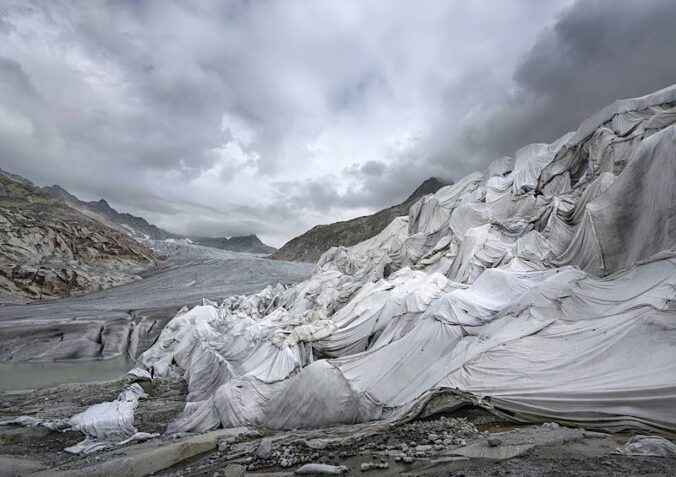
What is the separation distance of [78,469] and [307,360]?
6.83 meters

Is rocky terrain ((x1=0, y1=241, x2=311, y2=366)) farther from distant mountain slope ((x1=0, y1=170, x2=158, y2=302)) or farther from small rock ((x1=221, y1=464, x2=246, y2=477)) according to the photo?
small rock ((x1=221, y1=464, x2=246, y2=477))

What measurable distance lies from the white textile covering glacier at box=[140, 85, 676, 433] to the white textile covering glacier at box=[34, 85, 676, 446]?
31mm

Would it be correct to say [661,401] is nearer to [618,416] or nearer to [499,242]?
[618,416]

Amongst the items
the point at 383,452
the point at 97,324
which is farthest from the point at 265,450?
the point at 97,324

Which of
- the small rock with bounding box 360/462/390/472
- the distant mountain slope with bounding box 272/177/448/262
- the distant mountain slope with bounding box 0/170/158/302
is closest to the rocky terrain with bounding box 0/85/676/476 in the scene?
the small rock with bounding box 360/462/390/472

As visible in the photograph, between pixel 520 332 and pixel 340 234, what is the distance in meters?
111

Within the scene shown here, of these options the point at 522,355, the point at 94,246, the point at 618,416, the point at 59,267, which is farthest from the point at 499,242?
the point at 94,246

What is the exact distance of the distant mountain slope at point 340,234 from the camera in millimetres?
110688

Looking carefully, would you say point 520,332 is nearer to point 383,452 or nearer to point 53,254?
point 383,452

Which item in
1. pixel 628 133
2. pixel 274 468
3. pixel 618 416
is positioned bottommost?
pixel 274 468

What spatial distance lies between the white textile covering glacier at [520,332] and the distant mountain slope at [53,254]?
127 feet

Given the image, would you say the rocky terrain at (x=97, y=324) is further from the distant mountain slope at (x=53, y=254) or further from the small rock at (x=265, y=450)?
the small rock at (x=265, y=450)

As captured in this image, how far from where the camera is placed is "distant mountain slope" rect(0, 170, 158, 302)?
155 feet

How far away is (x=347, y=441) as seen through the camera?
5.58 m
